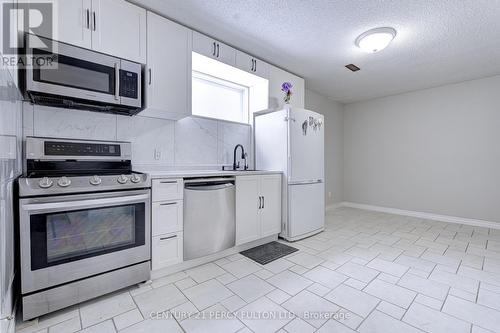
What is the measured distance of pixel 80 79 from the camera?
178 cm

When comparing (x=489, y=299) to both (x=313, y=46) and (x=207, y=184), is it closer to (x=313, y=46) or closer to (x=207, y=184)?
(x=207, y=184)

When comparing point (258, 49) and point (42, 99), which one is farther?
point (258, 49)

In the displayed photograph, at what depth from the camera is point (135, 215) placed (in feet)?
5.98

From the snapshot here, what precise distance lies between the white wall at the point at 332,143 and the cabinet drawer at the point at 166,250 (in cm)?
377

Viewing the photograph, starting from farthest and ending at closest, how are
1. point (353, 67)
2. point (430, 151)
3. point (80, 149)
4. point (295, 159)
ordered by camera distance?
1. point (430, 151)
2. point (353, 67)
3. point (295, 159)
4. point (80, 149)

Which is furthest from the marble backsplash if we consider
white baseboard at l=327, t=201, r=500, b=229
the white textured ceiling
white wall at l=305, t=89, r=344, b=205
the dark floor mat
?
white baseboard at l=327, t=201, r=500, b=229

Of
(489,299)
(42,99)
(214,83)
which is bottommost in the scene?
(489,299)

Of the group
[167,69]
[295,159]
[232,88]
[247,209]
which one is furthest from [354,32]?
[247,209]

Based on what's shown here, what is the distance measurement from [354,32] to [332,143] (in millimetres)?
2962

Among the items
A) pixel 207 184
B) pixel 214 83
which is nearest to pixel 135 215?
pixel 207 184

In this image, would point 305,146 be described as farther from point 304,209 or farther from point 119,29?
point 119,29

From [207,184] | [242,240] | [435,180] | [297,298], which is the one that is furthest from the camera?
[435,180]

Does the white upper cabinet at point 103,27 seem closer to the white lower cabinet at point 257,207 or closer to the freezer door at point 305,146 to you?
the white lower cabinet at point 257,207

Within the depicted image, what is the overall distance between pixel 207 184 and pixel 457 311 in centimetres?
220
